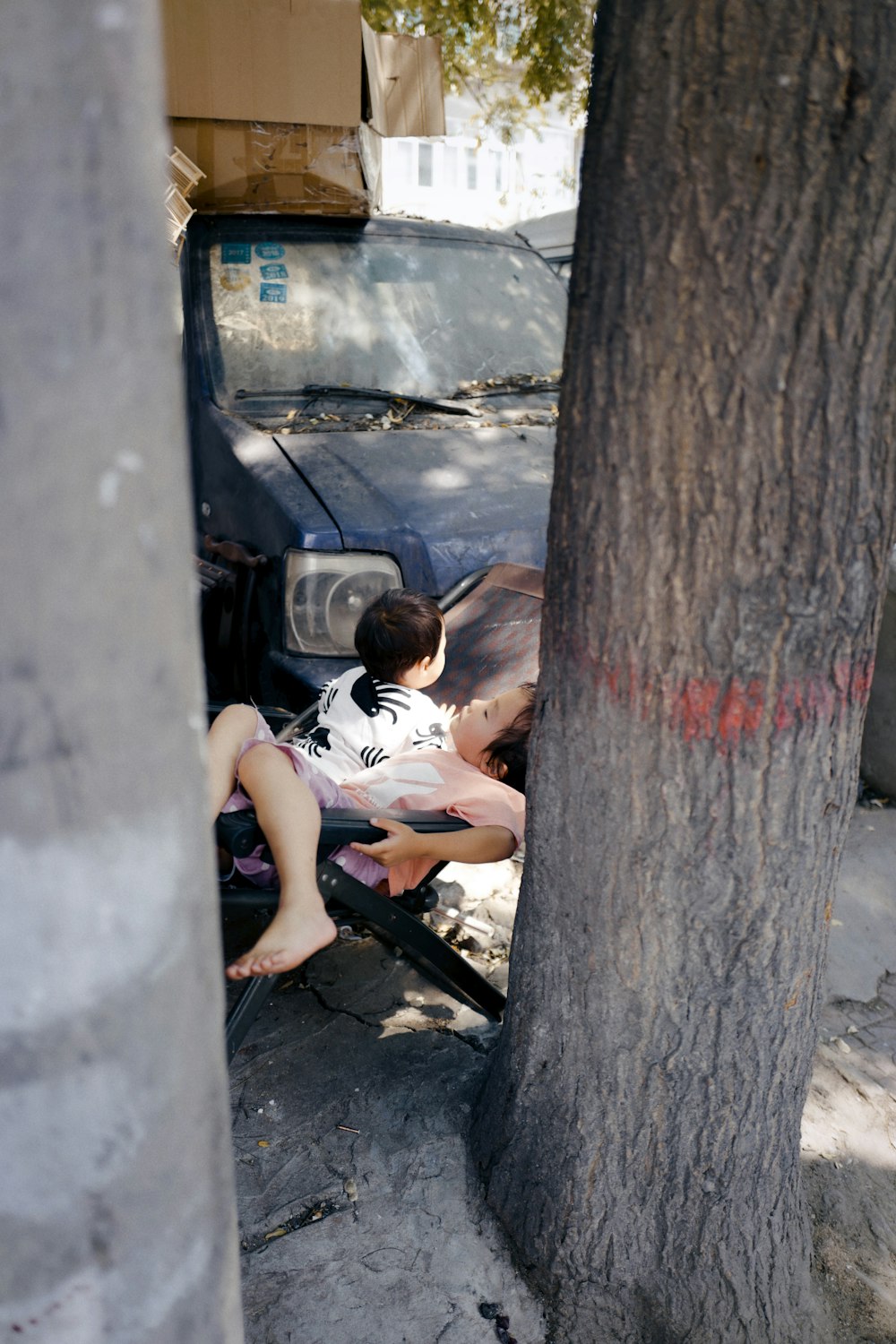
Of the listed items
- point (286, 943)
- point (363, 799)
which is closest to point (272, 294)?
point (363, 799)

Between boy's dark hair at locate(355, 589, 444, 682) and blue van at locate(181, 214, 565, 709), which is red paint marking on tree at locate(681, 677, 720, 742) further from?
blue van at locate(181, 214, 565, 709)

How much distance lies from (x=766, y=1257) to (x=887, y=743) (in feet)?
8.72

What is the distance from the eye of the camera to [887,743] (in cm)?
418

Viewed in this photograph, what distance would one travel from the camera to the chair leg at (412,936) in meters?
2.32

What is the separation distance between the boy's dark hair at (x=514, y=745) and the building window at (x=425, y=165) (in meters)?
26.2

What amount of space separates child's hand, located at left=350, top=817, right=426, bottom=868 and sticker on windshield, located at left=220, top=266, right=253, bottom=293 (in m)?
2.67

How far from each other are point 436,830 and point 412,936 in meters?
0.27

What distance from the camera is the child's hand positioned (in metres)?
2.36

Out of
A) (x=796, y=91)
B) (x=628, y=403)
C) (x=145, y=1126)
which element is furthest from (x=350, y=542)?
(x=145, y=1126)

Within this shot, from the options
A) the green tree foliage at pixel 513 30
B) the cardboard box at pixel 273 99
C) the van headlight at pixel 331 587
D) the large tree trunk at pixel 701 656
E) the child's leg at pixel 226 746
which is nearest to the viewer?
the large tree trunk at pixel 701 656

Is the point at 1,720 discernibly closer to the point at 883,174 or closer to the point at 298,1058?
the point at 883,174

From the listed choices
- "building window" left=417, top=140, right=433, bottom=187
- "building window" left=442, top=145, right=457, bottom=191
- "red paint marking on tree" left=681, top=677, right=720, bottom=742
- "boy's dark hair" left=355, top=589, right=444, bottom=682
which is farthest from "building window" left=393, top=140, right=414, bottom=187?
"red paint marking on tree" left=681, top=677, right=720, bottom=742

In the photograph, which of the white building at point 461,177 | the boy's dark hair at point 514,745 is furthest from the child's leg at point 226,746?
the white building at point 461,177

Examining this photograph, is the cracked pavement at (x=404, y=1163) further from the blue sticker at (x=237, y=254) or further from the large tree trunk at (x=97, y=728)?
the blue sticker at (x=237, y=254)
